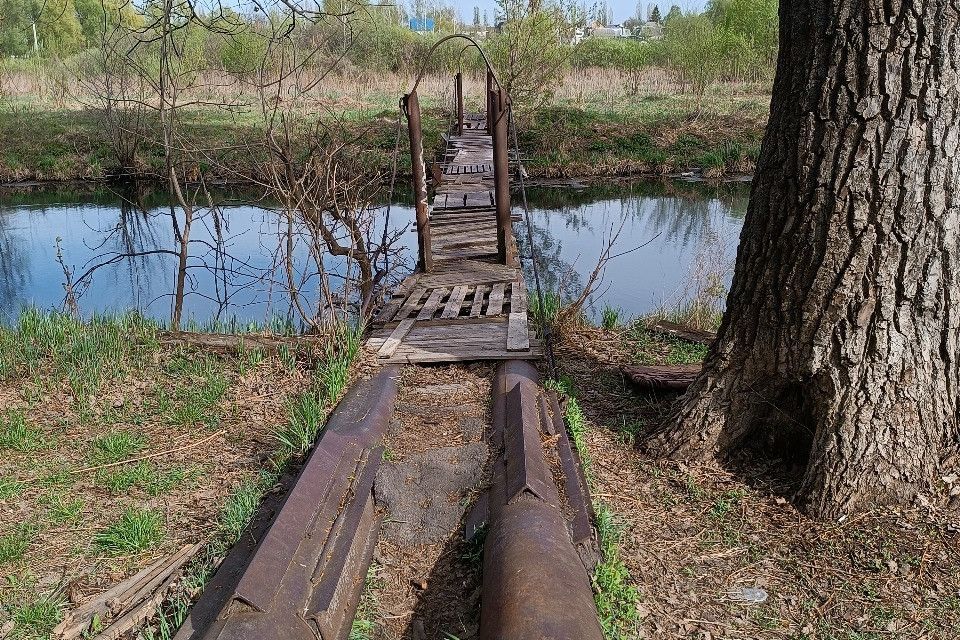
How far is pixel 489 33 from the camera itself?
A: 1020 inches

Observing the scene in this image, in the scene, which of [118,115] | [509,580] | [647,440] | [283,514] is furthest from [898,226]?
[118,115]

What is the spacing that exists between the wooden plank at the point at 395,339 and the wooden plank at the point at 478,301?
47 cm

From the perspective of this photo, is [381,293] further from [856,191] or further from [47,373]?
[856,191]

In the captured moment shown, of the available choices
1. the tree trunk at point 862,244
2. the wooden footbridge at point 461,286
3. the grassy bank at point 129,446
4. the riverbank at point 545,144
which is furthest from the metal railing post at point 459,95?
the tree trunk at point 862,244

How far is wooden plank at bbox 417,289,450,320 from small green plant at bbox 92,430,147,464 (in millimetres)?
2558

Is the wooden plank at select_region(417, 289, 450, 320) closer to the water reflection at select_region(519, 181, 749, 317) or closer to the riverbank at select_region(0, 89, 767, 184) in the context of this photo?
the water reflection at select_region(519, 181, 749, 317)

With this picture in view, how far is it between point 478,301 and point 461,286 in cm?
61

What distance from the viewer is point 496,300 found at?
6.31 meters

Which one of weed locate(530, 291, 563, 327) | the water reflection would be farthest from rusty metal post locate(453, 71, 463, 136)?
weed locate(530, 291, 563, 327)

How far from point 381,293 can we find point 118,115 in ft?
46.8

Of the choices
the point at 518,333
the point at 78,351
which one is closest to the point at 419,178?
the point at 518,333

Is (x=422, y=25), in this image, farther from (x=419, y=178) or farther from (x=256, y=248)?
(x=419, y=178)

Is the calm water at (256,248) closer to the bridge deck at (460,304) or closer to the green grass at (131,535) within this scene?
the bridge deck at (460,304)

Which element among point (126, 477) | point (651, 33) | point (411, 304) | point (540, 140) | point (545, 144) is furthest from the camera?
point (651, 33)
